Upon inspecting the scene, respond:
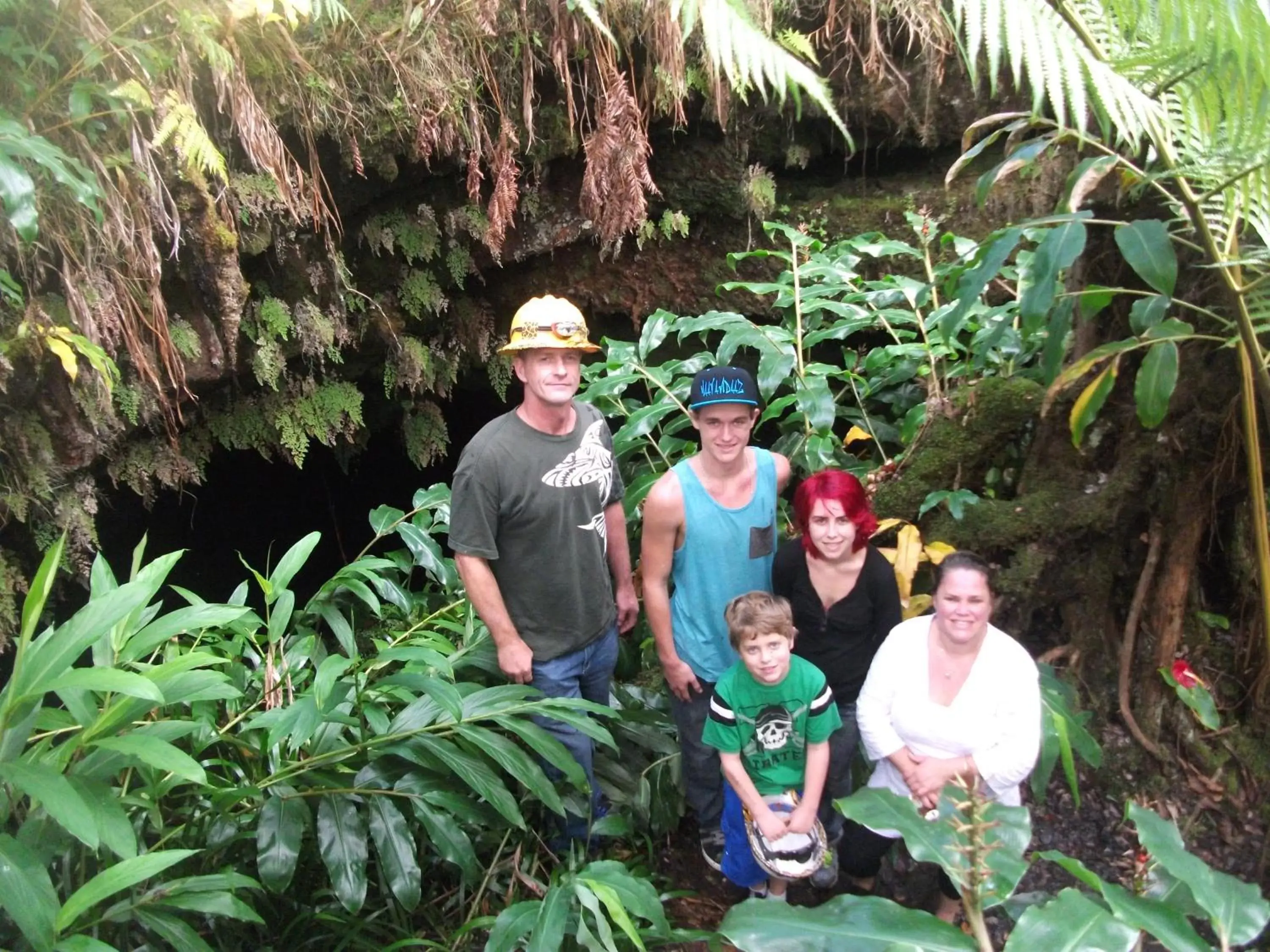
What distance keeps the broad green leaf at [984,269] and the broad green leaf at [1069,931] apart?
1.19 m

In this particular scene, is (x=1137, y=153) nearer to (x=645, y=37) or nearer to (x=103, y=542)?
(x=645, y=37)

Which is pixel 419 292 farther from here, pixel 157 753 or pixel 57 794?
pixel 57 794

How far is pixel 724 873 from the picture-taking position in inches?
87.5

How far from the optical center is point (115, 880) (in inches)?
62.4

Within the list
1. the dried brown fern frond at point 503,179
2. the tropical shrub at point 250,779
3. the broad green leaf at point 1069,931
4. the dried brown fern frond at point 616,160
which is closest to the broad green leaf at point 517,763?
the tropical shrub at point 250,779

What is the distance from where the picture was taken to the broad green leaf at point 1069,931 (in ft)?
3.74

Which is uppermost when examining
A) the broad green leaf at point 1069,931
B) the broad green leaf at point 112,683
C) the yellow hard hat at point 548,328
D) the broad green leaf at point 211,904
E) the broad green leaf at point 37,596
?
the yellow hard hat at point 548,328

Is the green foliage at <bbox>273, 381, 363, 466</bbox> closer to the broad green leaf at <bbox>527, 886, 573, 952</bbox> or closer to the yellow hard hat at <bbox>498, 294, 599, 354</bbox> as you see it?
the yellow hard hat at <bbox>498, 294, 599, 354</bbox>

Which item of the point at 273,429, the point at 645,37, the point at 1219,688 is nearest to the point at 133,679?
the point at 273,429

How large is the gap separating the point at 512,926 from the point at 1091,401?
1.76 m

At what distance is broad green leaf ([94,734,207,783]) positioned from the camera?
1.67 meters

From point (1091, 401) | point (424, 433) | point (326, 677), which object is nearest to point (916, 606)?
point (1091, 401)

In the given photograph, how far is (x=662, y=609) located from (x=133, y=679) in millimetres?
1118

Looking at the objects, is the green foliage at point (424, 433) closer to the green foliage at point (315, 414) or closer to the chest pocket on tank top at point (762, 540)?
the green foliage at point (315, 414)
